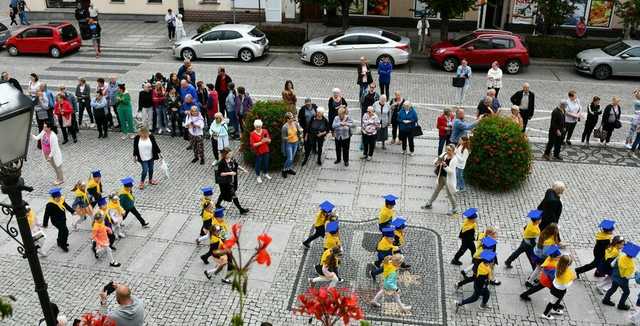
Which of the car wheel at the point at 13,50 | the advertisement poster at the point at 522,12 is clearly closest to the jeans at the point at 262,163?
the car wheel at the point at 13,50

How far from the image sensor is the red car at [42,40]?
2408cm

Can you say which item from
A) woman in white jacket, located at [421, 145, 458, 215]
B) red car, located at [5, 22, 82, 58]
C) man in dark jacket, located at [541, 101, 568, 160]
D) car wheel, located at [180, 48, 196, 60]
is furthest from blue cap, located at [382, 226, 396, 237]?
red car, located at [5, 22, 82, 58]

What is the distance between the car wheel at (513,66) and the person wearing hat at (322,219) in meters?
13.9

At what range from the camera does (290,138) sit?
13.6m

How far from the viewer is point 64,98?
15.4 m

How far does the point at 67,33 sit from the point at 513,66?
17.7m

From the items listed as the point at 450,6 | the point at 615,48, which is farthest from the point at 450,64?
the point at 615,48

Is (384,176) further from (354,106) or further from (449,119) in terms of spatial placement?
(354,106)

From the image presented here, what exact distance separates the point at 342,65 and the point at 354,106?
16.3 ft

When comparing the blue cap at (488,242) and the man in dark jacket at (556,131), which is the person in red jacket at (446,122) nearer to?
the man in dark jacket at (556,131)

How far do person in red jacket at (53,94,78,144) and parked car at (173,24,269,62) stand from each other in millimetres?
8309

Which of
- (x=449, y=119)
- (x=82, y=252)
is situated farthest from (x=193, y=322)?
(x=449, y=119)

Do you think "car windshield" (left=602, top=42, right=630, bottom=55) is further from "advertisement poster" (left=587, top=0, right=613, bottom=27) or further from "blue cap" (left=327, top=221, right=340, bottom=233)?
"blue cap" (left=327, top=221, right=340, bottom=233)

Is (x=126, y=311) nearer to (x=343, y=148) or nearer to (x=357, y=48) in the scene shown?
(x=343, y=148)
